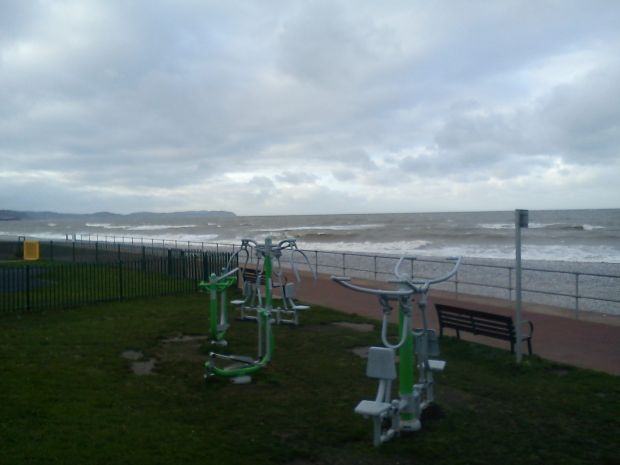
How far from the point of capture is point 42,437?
5500mm

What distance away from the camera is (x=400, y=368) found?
597 cm

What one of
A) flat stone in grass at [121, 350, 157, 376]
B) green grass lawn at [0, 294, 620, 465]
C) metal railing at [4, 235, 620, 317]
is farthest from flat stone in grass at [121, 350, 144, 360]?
metal railing at [4, 235, 620, 317]

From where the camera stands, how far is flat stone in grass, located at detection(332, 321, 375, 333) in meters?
11.5

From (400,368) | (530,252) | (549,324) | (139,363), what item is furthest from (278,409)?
(530,252)

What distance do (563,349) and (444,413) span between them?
448 centimetres

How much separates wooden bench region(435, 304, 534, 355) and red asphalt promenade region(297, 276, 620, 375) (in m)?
0.58

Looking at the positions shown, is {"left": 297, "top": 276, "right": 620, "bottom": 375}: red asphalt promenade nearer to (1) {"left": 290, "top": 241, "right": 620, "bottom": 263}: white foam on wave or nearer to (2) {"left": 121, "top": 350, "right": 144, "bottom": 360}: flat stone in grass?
(2) {"left": 121, "top": 350, "right": 144, "bottom": 360}: flat stone in grass

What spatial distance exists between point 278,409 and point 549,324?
7635 mm

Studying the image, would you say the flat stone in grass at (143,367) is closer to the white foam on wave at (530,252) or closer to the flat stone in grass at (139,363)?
the flat stone in grass at (139,363)

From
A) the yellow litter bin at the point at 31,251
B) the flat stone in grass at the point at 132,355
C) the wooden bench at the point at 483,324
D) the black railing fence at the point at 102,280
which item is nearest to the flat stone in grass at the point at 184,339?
the flat stone in grass at the point at 132,355

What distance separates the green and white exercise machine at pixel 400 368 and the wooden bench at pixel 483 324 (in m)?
3.05

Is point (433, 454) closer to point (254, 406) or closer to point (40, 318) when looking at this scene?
point (254, 406)

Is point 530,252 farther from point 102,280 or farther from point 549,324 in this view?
point 102,280

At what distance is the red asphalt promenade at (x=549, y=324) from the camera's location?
9.44 meters
